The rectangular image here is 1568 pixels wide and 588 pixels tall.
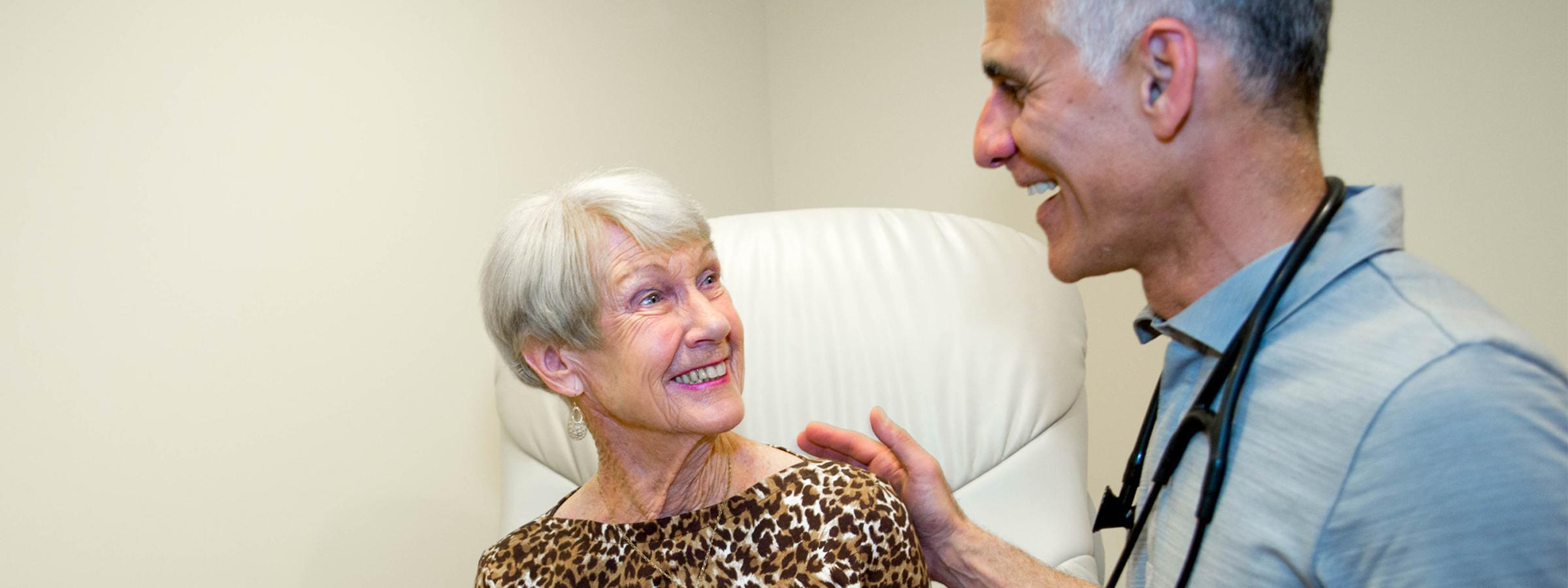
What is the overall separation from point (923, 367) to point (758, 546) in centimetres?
52

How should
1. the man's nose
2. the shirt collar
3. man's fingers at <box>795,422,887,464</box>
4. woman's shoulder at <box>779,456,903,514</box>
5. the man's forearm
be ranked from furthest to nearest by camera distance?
man's fingers at <box>795,422,887,464</box>
woman's shoulder at <box>779,456,903,514</box>
the man's forearm
the man's nose
the shirt collar

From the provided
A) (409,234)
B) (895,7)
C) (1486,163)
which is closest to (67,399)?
(409,234)

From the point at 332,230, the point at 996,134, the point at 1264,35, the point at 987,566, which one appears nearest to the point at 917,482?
the point at 987,566

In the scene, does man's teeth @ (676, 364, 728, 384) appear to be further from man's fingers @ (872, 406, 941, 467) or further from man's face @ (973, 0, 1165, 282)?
man's face @ (973, 0, 1165, 282)

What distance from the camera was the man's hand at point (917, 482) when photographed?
5.07 feet

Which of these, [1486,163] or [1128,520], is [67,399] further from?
[1486,163]

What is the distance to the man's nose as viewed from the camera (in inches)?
41.7

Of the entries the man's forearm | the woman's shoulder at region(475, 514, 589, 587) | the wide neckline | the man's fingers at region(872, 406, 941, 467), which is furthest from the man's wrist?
the woman's shoulder at region(475, 514, 589, 587)

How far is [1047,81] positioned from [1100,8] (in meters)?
0.08

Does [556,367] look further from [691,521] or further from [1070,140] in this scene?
[1070,140]

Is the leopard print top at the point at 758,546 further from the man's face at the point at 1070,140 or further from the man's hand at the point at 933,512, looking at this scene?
the man's face at the point at 1070,140

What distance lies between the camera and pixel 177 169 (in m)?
1.83

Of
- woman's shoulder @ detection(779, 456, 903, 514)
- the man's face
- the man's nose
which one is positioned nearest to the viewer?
the man's face

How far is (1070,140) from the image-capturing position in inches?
38.4
